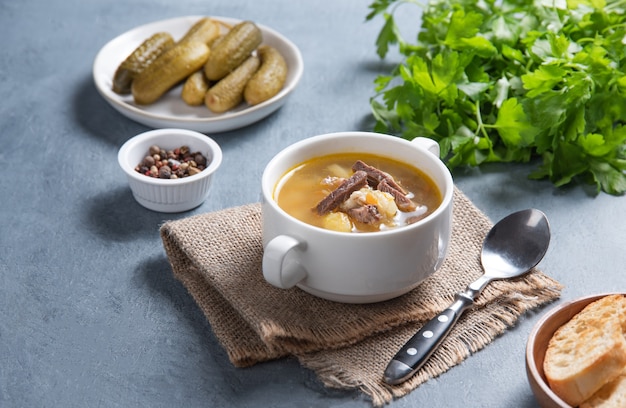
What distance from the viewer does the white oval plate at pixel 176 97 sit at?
9.12 ft

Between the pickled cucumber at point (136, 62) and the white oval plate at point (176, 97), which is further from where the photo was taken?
the pickled cucumber at point (136, 62)

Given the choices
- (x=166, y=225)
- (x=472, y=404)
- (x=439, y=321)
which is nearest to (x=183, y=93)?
(x=166, y=225)

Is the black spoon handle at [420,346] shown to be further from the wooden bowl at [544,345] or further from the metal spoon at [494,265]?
the wooden bowl at [544,345]

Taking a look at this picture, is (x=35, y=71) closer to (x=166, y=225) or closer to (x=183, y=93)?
(x=183, y=93)

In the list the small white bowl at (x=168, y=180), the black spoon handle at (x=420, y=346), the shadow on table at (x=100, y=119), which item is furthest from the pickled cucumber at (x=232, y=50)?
the black spoon handle at (x=420, y=346)

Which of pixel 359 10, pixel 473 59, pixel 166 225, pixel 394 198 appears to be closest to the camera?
pixel 394 198

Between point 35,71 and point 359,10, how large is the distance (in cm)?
143

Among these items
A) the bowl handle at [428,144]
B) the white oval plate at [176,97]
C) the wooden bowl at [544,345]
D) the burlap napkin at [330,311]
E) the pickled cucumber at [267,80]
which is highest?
the bowl handle at [428,144]

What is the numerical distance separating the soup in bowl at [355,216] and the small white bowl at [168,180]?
1.42ft

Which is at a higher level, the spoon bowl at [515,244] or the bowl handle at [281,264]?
the bowl handle at [281,264]

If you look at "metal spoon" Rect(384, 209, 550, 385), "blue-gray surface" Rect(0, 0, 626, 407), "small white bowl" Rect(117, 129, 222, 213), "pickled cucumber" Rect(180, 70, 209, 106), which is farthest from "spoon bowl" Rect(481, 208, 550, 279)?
"pickled cucumber" Rect(180, 70, 209, 106)

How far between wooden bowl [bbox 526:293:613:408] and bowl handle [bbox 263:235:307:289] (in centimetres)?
52

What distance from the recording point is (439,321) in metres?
1.85

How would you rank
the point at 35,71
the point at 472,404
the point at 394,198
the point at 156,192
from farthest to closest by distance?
the point at 35,71 < the point at 156,192 < the point at 394,198 < the point at 472,404
